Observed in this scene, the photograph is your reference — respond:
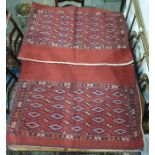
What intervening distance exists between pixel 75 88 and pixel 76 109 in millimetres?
192

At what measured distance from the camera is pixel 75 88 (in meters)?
1.91

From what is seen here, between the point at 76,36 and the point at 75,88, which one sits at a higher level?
the point at 76,36

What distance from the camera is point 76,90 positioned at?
1902mm

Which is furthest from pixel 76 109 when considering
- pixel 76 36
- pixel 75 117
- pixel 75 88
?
pixel 76 36

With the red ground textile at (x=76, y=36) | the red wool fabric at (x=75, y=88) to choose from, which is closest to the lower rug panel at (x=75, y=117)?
the red wool fabric at (x=75, y=88)

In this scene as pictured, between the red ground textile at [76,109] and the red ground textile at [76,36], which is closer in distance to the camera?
the red ground textile at [76,109]

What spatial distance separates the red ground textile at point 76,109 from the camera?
169 cm

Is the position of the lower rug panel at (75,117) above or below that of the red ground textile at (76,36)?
below

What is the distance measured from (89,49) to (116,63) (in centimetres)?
28

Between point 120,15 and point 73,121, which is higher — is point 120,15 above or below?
above

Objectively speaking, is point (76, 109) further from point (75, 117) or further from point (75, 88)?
point (75, 88)

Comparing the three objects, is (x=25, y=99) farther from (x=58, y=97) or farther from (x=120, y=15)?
(x=120, y=15)

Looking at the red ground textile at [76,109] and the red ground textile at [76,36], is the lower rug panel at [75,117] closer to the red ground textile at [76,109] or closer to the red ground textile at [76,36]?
the red ground textile at [76,109]
